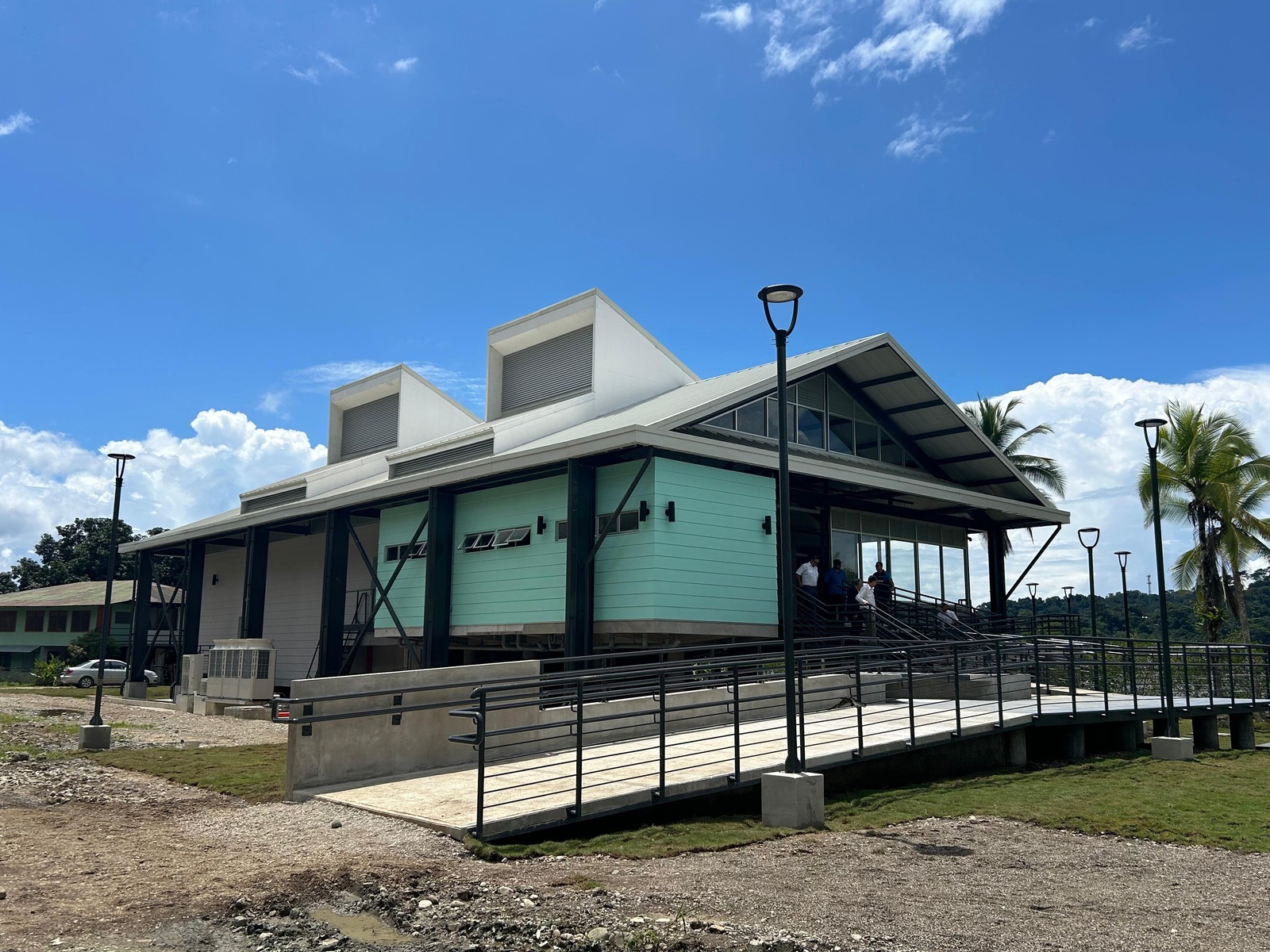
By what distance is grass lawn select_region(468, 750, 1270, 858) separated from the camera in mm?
8531

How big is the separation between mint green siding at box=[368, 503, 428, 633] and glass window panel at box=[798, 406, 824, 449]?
8.31m

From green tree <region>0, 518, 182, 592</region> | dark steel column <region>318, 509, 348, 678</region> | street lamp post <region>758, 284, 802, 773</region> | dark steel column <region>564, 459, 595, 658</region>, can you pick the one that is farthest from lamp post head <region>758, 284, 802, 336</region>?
green tree <region>0, 518, 182, 592</region>

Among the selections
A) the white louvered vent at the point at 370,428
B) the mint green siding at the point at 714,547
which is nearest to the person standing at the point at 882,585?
the mint green siding at the point at 714,547

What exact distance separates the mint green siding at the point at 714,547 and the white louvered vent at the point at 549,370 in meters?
6.69

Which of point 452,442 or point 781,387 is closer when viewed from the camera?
point 781,387

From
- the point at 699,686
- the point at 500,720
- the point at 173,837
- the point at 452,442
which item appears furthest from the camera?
the point at 452,442

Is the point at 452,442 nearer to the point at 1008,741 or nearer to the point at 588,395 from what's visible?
the point at 588,395

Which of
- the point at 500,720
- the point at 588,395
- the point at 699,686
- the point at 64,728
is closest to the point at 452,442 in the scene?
the point at 588,395

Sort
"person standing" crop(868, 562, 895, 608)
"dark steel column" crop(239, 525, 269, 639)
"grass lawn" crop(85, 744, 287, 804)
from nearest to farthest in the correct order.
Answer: "grass lawn" crop(85, 744, 287, 804) < "person standing" crop(868, 562, 895, 608) < "dark steel column" crop(239, 525, 269, 639)

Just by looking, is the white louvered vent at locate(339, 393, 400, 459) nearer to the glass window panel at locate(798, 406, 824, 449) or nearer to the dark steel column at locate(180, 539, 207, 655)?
the dark steel column at locate(180, 539, 207, 655)

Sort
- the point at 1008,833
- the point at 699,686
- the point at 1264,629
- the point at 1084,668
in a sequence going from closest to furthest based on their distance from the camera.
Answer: the point at 1008,833, the point at 699,686, the point at 1084,668, the point at 1264,629

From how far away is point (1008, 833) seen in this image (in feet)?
29.8

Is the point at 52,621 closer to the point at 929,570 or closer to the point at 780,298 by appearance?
the point at 929,570

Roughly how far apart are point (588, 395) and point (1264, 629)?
42519mm
